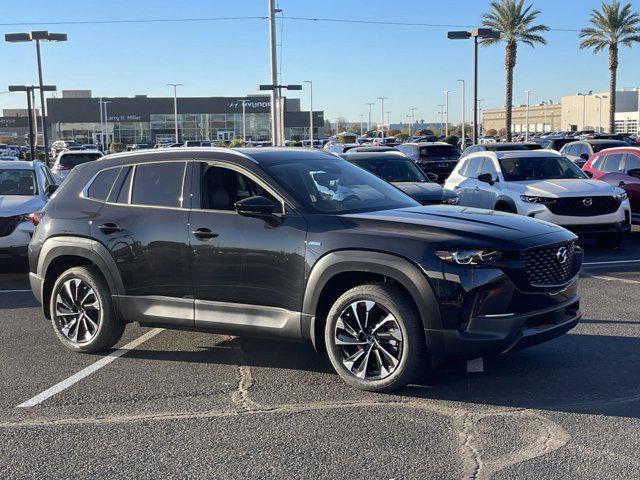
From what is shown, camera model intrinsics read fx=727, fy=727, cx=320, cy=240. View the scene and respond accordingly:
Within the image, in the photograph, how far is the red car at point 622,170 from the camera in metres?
13.3

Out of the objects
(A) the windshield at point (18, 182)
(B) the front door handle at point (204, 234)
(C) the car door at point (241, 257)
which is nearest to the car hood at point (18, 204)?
(A) the windshield at point (18, 182)

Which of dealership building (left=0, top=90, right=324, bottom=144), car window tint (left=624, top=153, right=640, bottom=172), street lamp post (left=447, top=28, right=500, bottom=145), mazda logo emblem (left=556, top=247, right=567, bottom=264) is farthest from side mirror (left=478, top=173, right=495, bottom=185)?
dealership building (left=0, top=90, right=324, bottom=144)

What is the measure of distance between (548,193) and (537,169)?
145 cm

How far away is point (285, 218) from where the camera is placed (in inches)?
217

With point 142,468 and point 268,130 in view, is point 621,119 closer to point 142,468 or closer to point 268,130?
point 268,130

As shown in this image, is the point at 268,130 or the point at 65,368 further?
the point at 268,130

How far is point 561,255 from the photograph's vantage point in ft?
17.6

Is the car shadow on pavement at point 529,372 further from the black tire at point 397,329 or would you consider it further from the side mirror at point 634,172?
the side mirror at point 634,172

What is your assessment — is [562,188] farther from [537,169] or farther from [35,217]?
[35,217]

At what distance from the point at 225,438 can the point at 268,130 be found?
9252 cm

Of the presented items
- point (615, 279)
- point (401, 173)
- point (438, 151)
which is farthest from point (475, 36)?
point (615, 279)

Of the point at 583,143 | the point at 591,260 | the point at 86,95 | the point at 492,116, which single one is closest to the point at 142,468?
the point at 591,260

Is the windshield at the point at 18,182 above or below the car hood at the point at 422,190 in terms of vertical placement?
above

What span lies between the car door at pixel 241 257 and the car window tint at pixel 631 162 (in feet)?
33.7
